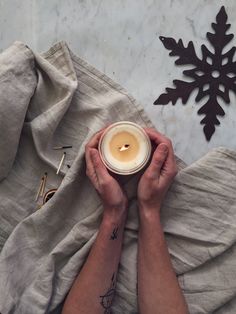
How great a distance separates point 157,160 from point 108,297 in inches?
12.9

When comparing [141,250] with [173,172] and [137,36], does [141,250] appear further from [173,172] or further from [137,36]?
[137,36]

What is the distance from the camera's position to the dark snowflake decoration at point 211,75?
0.97 meters

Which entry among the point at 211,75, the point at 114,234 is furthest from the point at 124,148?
the point at 211,75

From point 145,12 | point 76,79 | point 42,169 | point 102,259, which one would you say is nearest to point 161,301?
point 102,259

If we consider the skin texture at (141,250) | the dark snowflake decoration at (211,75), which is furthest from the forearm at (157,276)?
the dark snowflake decoration at (211,75)

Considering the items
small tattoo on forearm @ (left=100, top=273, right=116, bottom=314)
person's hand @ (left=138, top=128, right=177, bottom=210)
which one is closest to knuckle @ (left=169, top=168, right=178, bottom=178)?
person's hand @ (left=138, top=128, right=177, bottom=210)

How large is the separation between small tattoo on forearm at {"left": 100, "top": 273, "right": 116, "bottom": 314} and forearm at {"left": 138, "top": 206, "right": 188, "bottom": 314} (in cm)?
7

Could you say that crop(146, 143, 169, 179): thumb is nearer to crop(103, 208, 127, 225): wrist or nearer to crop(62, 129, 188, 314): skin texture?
crop(62, 129, 188, 314): skin texture

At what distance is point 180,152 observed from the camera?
0.98 m

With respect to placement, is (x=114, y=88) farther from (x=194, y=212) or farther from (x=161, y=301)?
(x=161, y=301)

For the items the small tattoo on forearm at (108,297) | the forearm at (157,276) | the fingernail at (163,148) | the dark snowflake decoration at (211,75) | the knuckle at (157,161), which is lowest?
the small tattoo on forearm at (108,297)

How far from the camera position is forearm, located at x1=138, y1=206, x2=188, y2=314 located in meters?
0.88

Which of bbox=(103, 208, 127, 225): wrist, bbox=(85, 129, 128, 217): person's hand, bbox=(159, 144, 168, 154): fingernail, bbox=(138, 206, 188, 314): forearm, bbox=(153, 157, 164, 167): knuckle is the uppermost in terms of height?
bbox=(159, 144, 168, 154): fingernail

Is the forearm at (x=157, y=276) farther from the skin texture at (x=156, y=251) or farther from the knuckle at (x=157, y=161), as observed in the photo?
the knuckle at (x=157, y=161)
